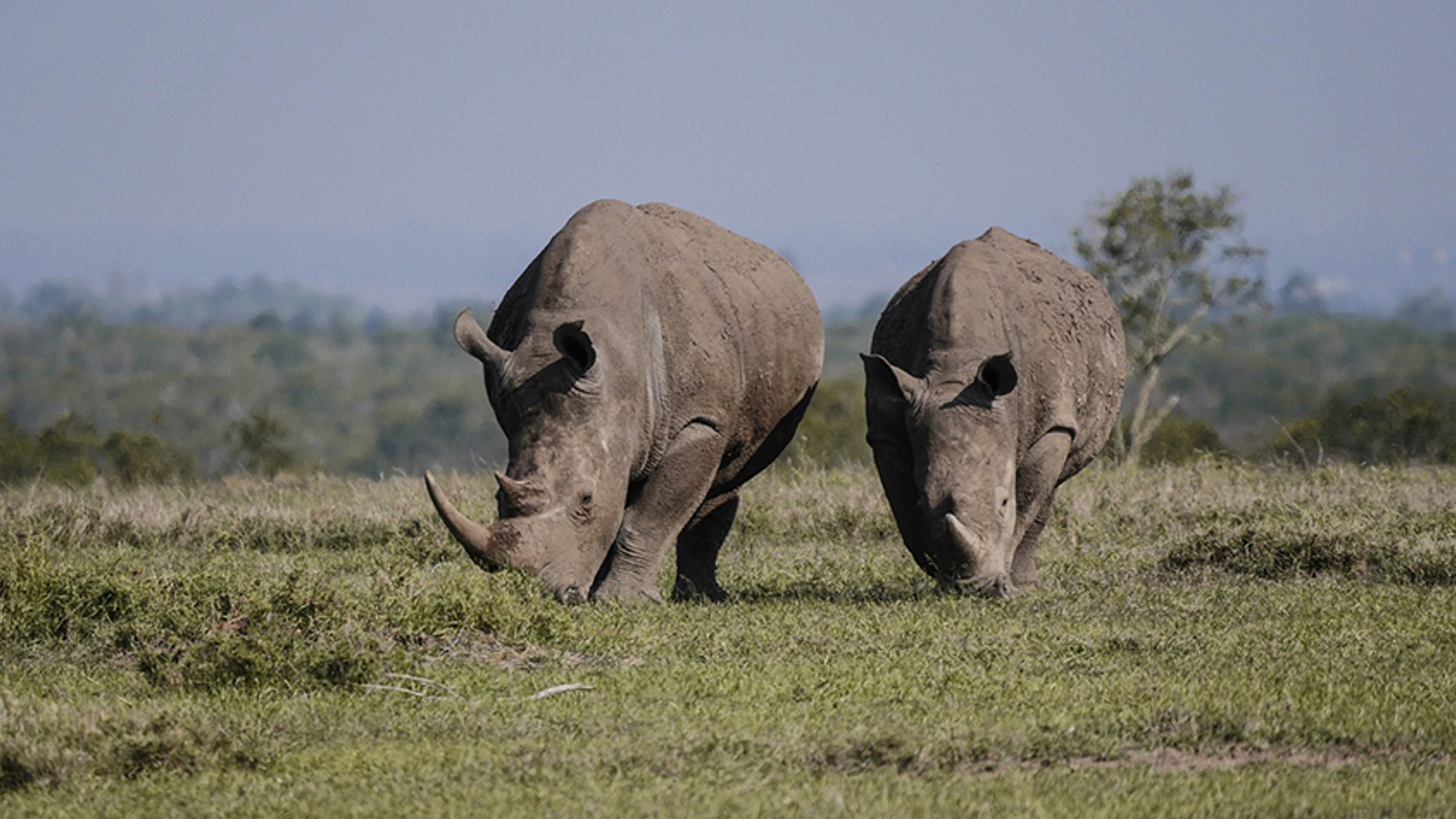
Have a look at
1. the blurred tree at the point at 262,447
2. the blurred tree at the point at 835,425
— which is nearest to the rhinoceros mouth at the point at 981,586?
the blurred tree at the point at 262,447

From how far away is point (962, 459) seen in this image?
500 inches

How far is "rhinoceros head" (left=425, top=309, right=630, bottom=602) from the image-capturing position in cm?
1191

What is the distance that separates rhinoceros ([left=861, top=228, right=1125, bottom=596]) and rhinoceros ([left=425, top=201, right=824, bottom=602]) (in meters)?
0.80

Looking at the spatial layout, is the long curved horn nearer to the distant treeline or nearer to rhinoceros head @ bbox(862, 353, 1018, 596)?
rhinoceros head @ bbox(862, 353, 1018, 596)

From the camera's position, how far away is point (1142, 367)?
2978 centimetres

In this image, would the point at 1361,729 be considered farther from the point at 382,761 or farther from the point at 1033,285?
the point at 1033,285

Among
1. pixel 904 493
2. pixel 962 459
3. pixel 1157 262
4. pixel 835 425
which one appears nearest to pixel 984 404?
pixel 962 459

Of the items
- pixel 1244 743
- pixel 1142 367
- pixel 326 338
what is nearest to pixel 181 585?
pixel 1244 743

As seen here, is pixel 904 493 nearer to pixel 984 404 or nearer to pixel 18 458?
pixel 984 404

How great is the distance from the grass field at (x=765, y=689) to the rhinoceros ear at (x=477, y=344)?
1.28 meters

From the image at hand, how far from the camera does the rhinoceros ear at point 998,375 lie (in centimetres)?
1272

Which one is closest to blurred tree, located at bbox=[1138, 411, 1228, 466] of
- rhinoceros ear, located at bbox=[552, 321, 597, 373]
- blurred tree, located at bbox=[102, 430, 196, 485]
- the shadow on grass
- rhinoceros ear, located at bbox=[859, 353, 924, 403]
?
blurred tree, located at bbox=[102, 430, 196, 485]

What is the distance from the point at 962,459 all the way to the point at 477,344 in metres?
2.91

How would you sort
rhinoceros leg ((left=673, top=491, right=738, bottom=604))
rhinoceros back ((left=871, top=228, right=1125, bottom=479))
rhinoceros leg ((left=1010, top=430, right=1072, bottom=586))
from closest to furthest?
rhinoceros back ((left=871, top=228, right=1125, bottom=479)) < rhinoceros leg ((left=1010, top=430, right=1072, bottom=586)) < rhinoceros leg ((left=673, top=491, right=738, bottom=604))
